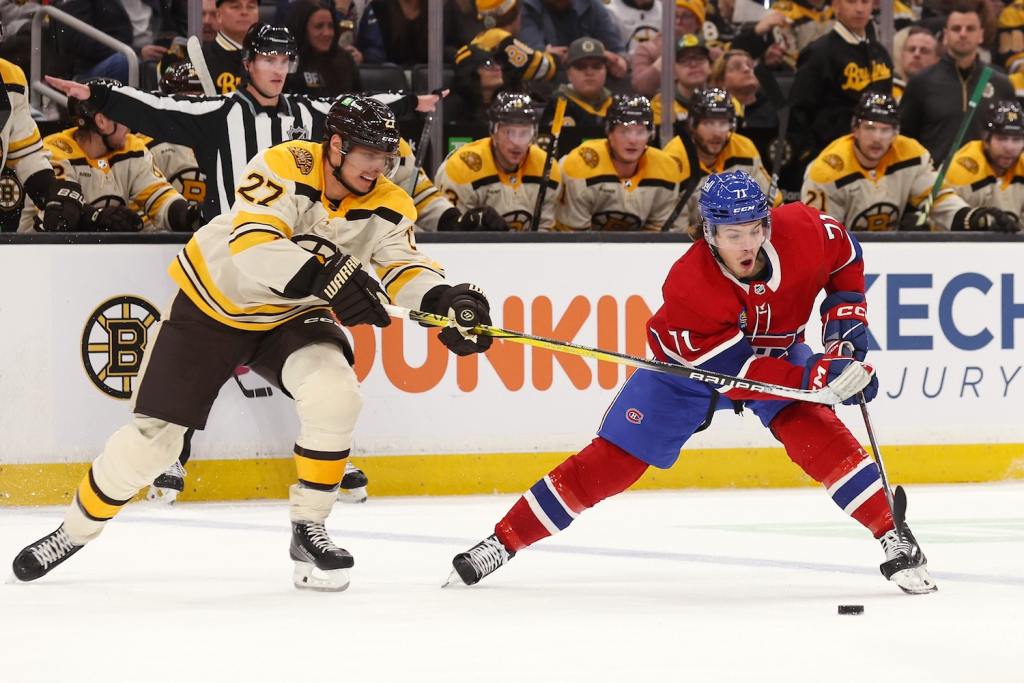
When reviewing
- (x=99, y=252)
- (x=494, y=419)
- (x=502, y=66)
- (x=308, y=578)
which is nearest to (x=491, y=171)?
(x=502, y=66)

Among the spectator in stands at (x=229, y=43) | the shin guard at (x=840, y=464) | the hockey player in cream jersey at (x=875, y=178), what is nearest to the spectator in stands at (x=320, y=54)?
the spectator in stands at (x=229, y=43)

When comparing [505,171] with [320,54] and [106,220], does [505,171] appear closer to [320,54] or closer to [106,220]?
[320,54]

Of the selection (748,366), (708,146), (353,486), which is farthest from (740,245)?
(708,146)

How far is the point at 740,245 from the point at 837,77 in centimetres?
343

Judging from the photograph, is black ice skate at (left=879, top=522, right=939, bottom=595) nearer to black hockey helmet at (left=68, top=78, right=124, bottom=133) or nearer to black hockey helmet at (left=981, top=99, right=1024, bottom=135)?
black hockey helmet at (left=68, top=78, right=124, bottom=133)

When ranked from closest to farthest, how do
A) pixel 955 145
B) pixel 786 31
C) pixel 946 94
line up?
pixel 955 145 < pixel 946 94 < pixel 786 31

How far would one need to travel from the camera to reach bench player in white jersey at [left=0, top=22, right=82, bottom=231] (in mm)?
5355

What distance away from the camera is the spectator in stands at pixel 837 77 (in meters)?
6.84

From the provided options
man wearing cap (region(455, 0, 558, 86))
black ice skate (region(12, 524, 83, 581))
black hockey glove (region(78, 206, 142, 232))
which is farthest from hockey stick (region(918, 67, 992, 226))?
black ice skate (region(12, 524, 83, 581))

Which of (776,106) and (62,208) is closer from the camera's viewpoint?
(62,208)

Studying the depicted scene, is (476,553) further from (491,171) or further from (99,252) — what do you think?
(491,171)

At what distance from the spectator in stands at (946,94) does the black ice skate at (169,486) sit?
353 cm

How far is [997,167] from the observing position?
6660 mm

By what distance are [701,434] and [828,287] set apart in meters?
1.94
